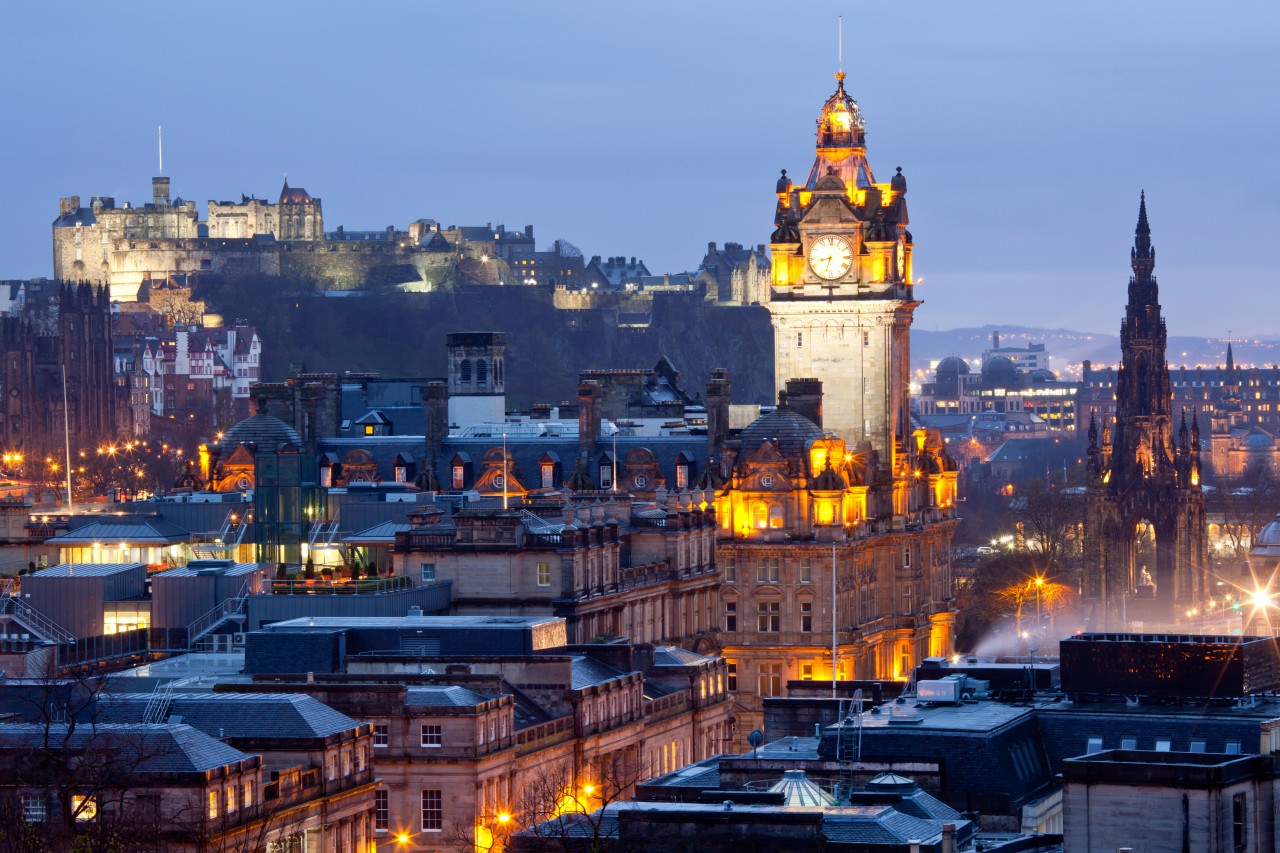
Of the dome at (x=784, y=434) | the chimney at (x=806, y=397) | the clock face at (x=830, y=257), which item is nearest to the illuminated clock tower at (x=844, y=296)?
the clock face at (x=830, y=257)

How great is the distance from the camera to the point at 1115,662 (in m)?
92.9

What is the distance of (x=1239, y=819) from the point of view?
76.5 meters

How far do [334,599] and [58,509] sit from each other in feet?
137

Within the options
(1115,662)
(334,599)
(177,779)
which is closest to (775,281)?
(334,599)

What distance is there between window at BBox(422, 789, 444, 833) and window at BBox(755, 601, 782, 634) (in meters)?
55.4

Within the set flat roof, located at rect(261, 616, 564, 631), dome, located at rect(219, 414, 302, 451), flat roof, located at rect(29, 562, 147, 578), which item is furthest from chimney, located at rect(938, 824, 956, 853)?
dome, located at rect(219, 414, 302, 451)

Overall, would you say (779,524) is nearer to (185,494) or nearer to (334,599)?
(185,494)

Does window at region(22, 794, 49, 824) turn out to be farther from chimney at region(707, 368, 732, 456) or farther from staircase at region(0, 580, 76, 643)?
chimney at region(707, 368, 732, 456)

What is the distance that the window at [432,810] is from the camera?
91.7 metres

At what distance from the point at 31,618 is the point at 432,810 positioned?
26515mm

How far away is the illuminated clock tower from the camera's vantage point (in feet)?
518

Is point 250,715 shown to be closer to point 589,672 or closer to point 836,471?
point 589,672

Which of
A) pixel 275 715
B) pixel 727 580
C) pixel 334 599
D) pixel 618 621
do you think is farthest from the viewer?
pixel 727 580

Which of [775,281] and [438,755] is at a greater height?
[775,281]
